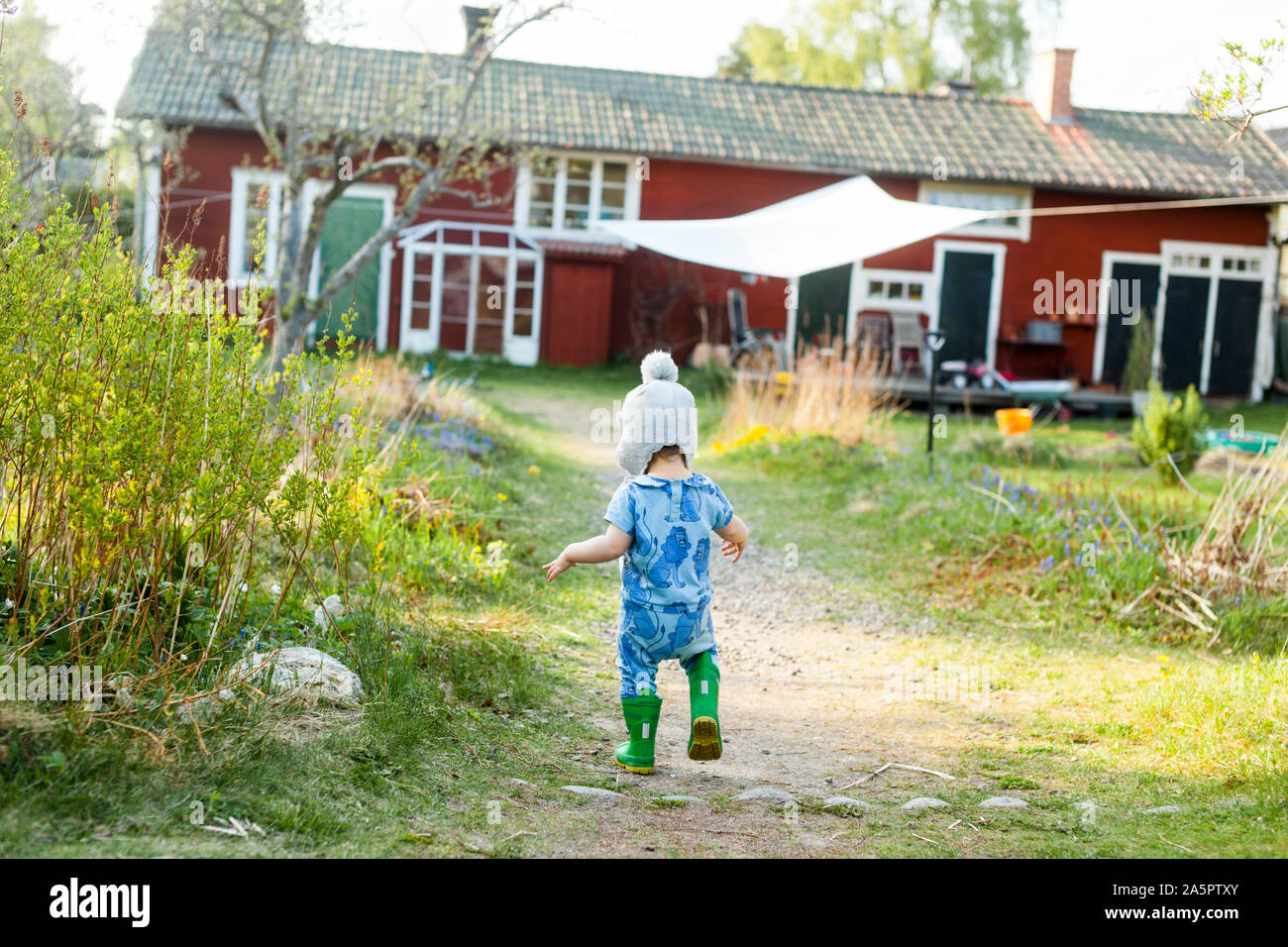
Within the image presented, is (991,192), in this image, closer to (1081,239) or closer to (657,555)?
(1081,239)

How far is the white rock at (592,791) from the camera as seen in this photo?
3.38m

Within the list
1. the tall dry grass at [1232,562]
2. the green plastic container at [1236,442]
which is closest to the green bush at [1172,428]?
the green plastic container at [1236,442]

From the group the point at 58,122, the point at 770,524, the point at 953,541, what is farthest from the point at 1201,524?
the point at 58,122

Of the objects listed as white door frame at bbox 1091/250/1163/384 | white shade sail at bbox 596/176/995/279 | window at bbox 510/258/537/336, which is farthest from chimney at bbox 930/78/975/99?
white shade sail at bbox 596/176/995/279

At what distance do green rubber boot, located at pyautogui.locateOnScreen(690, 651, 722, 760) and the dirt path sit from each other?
0.51 ft

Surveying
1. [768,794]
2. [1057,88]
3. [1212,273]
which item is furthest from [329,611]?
[1057,88]

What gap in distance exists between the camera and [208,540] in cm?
371

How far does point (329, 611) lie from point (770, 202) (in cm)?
1515

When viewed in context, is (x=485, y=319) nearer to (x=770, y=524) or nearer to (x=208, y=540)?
(x=770, y=524)

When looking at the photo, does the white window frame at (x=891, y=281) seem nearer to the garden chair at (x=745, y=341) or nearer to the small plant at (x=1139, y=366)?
the garden chair at (x=745, y=341)

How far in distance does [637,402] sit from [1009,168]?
52.2ft

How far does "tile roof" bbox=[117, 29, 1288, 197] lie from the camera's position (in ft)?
56.6

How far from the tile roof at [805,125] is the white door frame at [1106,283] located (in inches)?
40.5

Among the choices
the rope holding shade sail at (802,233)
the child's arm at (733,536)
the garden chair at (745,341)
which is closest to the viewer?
the child's arm at (733,536)
